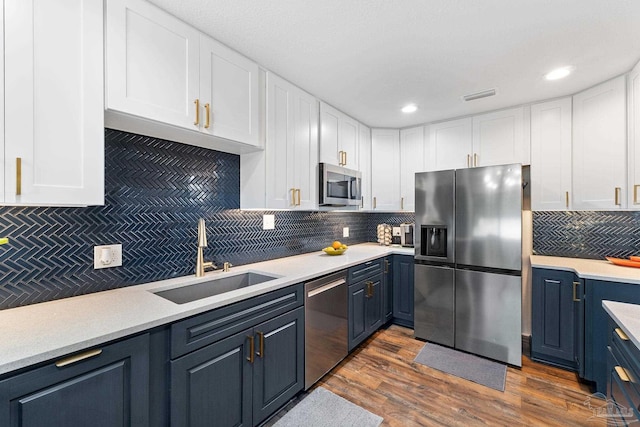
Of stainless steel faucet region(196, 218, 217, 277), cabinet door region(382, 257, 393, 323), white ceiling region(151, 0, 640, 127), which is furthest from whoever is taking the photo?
cabinet door region(382, 257, 393, 323)

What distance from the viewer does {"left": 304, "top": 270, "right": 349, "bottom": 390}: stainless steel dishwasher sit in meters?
1.99

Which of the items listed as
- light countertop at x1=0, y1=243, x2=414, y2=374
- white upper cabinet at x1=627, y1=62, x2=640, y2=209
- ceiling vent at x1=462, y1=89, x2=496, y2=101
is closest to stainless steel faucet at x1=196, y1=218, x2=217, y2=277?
light countertop at x1=0, y1=243, x2=414, y2=374

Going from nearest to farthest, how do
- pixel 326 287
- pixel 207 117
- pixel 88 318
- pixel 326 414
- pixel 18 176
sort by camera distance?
1. pixel 18 176
2. pixel 88 318
3. pixel 207 117
4. pixel 326 414
5. pixel 326 287

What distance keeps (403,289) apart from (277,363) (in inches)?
73.3

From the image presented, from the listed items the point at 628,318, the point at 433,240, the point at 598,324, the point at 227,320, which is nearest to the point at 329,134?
the point at 433,240

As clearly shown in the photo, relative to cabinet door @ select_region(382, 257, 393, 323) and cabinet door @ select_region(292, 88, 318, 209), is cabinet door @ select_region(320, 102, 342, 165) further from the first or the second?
cabinet door @ select_region(382, 257, 393, 323)

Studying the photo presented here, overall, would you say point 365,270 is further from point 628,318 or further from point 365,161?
point 628,318

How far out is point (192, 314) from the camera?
1.30 meters

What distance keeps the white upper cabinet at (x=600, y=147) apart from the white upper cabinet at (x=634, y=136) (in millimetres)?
56

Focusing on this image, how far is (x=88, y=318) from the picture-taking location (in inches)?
46.3

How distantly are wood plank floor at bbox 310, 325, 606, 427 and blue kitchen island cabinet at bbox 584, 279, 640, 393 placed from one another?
160 mm

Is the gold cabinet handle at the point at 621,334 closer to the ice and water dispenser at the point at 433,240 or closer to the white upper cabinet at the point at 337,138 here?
the ice and water dispenser at the point at 433,240

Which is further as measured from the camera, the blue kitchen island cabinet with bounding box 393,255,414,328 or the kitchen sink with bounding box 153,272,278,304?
the blue kitchen island cabinet with bounding box 393,255,414,328

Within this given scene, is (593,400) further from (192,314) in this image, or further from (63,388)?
(63,388)
